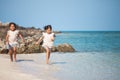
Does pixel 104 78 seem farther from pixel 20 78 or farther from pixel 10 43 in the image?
pixel 10 43

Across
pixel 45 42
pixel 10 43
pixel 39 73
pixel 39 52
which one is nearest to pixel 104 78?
pixel 39 73

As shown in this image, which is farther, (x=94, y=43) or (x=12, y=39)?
(x=94, y=43)

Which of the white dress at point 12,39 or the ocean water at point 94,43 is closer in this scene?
the white dress at point 12,39

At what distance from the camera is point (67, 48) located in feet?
55.8

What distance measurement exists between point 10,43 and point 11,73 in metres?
2.67

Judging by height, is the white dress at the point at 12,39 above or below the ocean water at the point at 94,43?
above

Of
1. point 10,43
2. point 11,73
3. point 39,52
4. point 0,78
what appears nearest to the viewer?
point 0,78

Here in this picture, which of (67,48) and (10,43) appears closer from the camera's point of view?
(10,43)

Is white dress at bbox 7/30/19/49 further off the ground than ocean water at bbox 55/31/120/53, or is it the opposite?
white dress at bbox 7/30/19/49

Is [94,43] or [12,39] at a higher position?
[12,39]

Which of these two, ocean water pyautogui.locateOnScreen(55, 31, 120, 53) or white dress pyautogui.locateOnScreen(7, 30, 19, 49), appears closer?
white dress pyautogui.locateOnScreen(7, 30, 19, 49)

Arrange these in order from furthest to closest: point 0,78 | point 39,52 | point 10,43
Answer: point 39,52 → point 10,43 → point 0,78

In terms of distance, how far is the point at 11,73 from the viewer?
289 inches

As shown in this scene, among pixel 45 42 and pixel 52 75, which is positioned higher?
pixel 45 42
